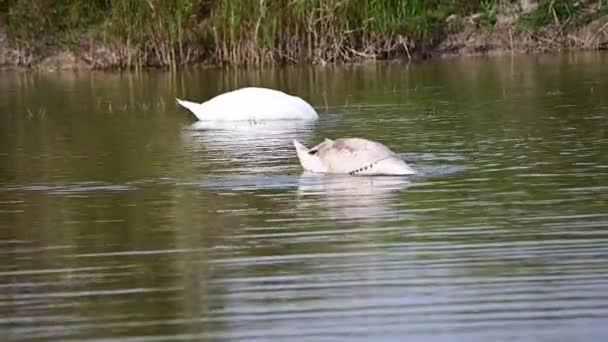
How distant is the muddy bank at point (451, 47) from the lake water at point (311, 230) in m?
11.2

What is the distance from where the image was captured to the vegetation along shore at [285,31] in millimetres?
30609

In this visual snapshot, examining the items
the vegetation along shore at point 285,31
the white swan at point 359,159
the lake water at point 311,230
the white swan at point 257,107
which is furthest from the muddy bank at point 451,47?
the white swan at point 359,159

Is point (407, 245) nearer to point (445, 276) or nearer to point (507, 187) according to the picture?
point (445, 276)

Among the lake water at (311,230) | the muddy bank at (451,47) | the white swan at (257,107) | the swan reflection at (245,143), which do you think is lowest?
the lake water at (311,230)

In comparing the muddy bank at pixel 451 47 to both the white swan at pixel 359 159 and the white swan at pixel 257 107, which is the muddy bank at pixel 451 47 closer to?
the white swan at pixel 257 107

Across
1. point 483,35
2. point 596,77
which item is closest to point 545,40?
point 483,35

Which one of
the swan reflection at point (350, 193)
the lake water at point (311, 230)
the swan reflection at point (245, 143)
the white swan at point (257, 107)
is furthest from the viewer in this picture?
the white swan at point (257, 107)

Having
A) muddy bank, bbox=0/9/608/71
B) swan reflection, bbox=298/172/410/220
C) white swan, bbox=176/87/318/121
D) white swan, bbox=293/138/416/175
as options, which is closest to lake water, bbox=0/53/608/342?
swan reflection, bbox=298/172/410/220

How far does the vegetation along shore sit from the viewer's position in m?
30.6

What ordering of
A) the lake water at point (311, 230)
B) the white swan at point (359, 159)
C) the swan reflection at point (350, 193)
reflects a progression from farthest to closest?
the white swan at point (359, 159) < the swan reflection at point (350, 193) < the lake water at point (311, 230)

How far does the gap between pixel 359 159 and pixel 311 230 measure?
2.67 m

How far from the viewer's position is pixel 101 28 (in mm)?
33125

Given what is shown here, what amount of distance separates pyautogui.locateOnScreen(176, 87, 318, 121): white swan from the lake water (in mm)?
343

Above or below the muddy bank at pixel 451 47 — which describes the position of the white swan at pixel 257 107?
below
